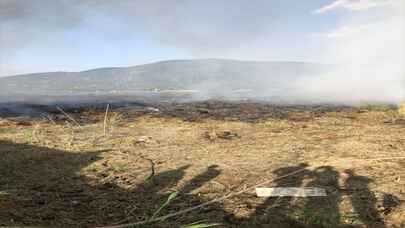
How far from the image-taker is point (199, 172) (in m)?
8.84

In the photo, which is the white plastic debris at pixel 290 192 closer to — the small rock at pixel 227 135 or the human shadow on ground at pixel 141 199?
the human shadow on ground at pixel 141 199

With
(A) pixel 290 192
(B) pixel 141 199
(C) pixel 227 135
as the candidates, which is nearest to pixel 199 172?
(B) pixel 141 199

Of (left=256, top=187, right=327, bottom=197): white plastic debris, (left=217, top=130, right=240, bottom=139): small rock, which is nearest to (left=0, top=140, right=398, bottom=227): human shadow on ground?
(left=256, top=187, right=327, bottom=197): white plastic debris

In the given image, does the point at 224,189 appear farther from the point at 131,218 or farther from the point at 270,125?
the point at 270,125

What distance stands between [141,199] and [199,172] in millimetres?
1734

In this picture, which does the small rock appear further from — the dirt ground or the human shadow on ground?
the human shadow on ground

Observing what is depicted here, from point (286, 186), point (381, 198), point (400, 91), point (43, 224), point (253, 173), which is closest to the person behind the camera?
point (43, 224)

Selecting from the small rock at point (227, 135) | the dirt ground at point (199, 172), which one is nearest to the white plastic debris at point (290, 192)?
the dirt ground at point (199, 172)

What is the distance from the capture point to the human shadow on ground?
21.0 ft

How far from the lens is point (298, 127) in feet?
47.8

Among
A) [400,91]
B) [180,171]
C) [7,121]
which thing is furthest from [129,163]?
[400,91]

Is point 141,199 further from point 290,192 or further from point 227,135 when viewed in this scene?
point 227,135

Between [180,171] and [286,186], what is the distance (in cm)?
194

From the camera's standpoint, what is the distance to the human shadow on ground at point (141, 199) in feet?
21.0
